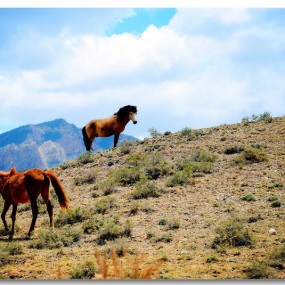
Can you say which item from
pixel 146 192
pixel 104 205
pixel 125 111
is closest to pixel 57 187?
pixel 104 205

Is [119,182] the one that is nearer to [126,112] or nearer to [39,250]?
[39,250]

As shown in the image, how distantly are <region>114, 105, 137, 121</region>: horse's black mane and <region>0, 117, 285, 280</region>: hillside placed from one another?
8.61ft

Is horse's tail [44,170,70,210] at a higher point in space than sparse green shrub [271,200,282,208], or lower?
higher

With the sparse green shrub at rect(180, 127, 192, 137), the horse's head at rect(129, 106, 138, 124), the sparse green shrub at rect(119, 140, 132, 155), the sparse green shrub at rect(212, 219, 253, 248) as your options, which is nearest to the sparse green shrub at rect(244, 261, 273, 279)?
the sparse green shrub at rect(212, 219, 253, 248)

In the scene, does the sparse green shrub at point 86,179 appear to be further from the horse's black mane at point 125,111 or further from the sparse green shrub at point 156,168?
the horse's black mane at point 125,111

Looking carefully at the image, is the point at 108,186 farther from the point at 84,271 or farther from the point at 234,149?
the point at 84,271

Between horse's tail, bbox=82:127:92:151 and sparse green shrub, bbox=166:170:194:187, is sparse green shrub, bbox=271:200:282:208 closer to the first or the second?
sparse green shrub, bbox=166:170:194:187

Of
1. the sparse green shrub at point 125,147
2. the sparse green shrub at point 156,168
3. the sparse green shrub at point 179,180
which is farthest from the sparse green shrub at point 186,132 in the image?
the sparse green shrub at point 179,180

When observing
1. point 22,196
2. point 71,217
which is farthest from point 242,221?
point 22,196

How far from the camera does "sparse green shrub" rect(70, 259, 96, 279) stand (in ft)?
28.4

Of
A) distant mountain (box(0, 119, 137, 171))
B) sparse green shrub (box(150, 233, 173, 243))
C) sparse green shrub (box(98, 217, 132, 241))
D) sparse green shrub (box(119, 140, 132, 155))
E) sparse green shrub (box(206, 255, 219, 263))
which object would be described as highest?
distant mountain (box(0, 119, 137, 171))

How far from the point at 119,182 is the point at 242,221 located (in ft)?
20.7

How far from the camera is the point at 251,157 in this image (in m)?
17.3

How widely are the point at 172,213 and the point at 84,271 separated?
4764 millimetres
